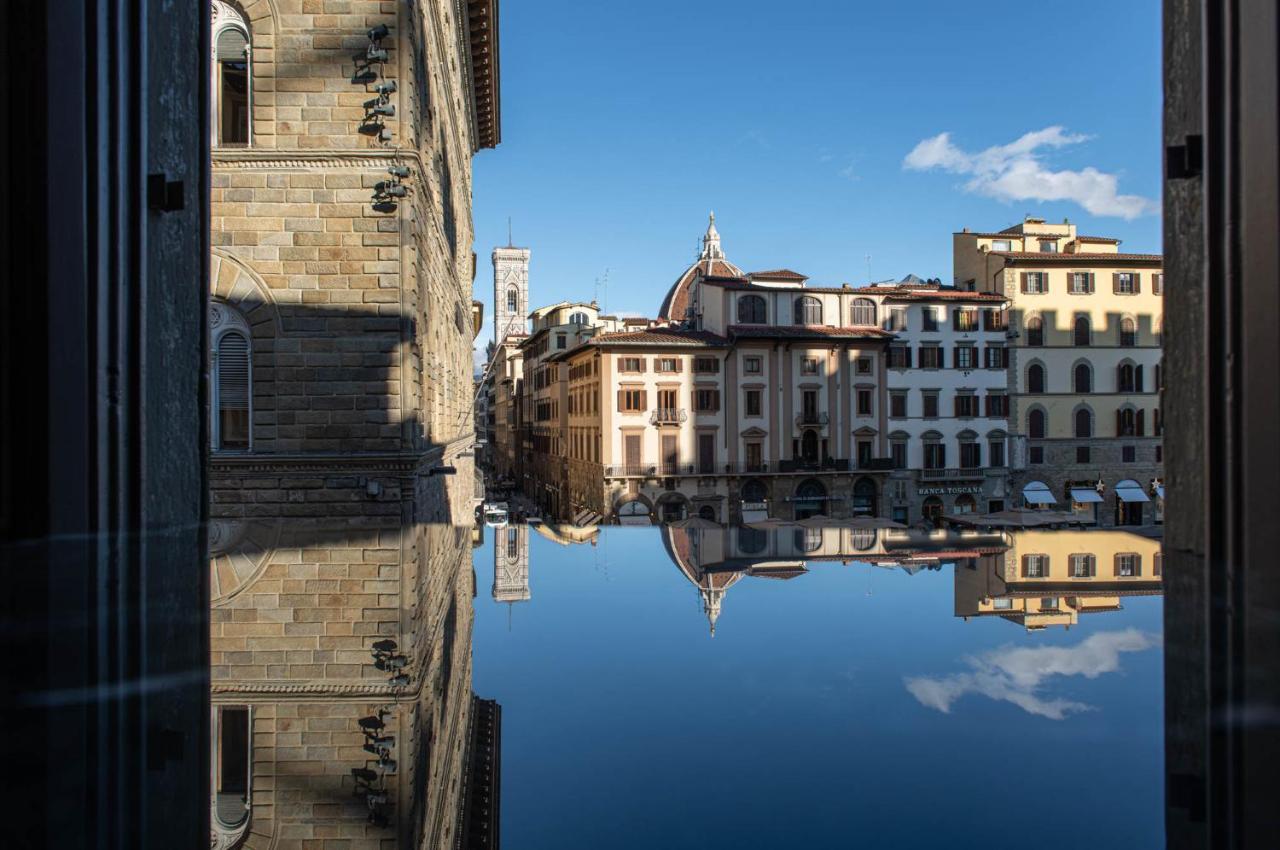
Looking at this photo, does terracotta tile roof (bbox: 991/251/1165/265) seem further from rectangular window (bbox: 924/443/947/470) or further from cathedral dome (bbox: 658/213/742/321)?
cathedral dome (bbox: 658/213/742/321)

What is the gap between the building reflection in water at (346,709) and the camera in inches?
78.0

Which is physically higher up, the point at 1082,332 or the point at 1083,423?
the point at 1082,332

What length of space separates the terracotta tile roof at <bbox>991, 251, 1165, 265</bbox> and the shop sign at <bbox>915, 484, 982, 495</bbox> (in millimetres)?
11159

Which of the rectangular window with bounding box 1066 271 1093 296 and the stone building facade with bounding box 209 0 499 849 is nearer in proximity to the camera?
the stone building facade with bounding box 209 0 499 849

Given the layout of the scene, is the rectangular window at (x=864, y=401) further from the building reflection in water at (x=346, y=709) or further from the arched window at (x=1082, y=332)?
the building reflection in water at (x=346, y=709)

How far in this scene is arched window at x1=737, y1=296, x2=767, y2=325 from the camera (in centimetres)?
3997

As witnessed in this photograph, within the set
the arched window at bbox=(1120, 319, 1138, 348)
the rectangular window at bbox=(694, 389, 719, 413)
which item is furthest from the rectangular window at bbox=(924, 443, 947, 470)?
the arched window at bbox=(1120, 319, 1138, 348)

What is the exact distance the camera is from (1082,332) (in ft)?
141

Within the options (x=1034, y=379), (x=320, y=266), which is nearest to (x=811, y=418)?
(x=1034, y=379)

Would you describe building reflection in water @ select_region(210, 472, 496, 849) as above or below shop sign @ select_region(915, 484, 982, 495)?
above

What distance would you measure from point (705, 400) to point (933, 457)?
1171 centimetres

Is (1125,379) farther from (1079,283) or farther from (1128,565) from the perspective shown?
(1128,565)

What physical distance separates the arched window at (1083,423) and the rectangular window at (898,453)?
30.9 ft

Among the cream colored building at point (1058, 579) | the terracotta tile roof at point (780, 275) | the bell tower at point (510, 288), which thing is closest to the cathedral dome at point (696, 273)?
the terracotta tile roof at point (780, 275)
